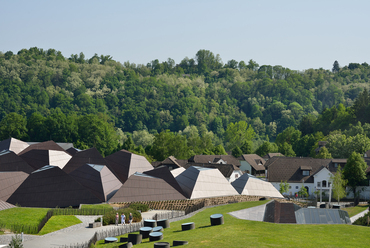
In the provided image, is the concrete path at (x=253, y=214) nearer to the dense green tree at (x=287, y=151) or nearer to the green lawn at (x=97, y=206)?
the green lawn at (x=97, y=206)

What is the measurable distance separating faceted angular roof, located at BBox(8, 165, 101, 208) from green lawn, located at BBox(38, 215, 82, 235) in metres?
7.88

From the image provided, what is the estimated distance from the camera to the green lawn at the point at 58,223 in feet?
111

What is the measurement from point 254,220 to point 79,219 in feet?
53.2

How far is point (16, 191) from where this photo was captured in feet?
155

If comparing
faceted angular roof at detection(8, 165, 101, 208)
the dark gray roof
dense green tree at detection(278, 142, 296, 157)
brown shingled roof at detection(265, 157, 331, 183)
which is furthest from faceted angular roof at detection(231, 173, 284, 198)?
dense green tree at detection(278, 142, 296, 157)

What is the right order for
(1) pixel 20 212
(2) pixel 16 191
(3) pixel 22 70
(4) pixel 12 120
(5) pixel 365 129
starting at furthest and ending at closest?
(3) pixel 22 70, (4) pixel 12 120, (5) pixel 365 129, (2) pixel 16 191, (1) pixel 20 212

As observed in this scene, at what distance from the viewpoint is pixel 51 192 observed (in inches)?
1838

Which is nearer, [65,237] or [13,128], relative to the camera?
[65,237]

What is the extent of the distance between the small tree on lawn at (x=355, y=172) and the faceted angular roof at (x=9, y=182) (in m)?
48.8

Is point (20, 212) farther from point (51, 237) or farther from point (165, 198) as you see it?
point (165, 198)

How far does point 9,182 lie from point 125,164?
716 inches

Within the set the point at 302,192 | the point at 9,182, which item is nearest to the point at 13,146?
the point at 9,182

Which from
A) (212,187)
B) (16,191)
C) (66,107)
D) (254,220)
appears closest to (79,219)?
(16,191)

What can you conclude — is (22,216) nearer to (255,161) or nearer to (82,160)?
(82,160)
